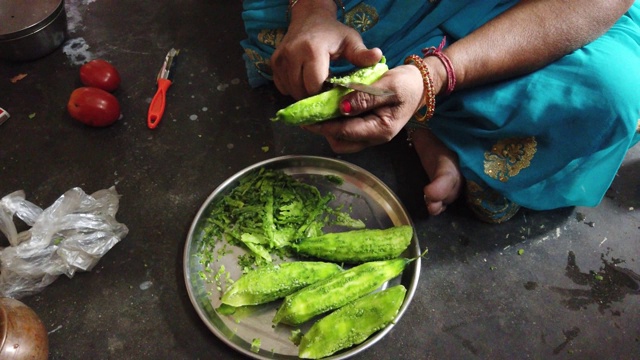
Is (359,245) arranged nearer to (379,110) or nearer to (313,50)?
(379,110)

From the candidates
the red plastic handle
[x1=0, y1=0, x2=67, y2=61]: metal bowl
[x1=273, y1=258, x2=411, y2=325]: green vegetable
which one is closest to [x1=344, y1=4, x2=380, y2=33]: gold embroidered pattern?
[x1=273, y1=258, x2=411, y2=325]: green vegetable

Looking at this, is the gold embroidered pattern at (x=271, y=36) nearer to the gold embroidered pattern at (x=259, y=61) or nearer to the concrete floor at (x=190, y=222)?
the gold embroidered pattern at (x=259, y=61)

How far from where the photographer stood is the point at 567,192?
5.72ft

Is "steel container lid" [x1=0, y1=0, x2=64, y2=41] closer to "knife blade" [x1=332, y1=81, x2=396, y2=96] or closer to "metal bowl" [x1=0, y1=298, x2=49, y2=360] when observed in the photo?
"metal bowl" [x1=0, y1=298, x2=49, y2=360]

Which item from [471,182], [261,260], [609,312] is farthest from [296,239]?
[609,312]

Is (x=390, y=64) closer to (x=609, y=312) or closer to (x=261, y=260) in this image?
(x=261, y=260)

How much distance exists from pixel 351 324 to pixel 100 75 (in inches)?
68.2

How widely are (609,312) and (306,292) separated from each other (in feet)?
3.68

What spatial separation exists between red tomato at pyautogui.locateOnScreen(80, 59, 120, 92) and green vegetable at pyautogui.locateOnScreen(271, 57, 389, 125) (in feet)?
4.44

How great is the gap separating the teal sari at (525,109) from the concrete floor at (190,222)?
21 centimetres

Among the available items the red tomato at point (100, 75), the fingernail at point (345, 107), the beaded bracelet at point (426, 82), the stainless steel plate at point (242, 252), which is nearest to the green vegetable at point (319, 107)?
the fingernail at point (345, 107)

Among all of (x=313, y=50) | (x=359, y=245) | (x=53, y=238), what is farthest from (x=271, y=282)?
(x=53, y=238)

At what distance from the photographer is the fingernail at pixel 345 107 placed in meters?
1.31

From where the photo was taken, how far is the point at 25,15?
7.87 ft
